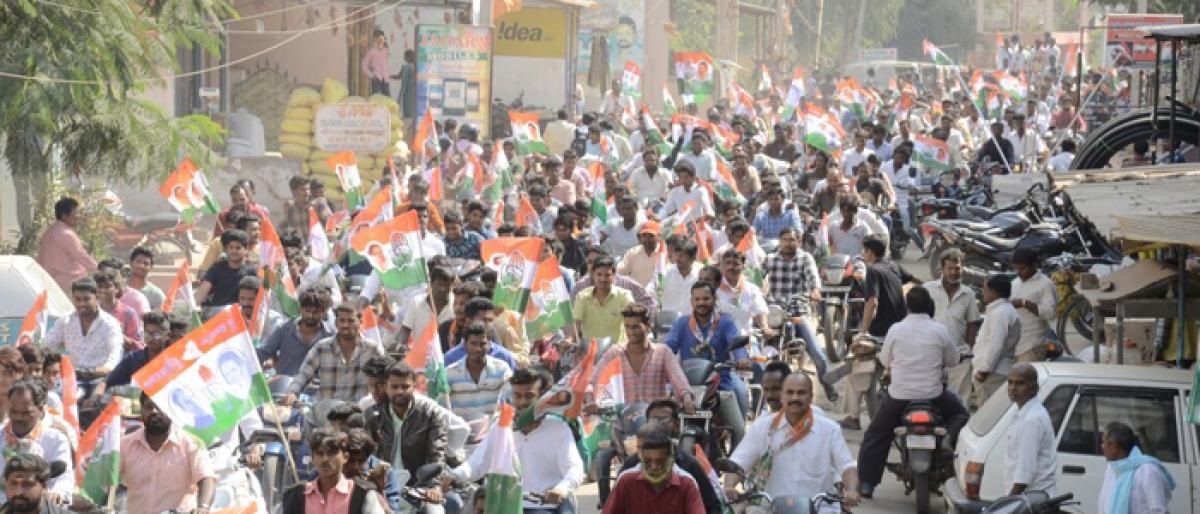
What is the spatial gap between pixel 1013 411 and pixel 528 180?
40.6 ft

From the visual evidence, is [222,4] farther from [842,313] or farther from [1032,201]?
[1032,201]

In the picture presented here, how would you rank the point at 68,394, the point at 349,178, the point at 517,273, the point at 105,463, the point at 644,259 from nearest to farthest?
1. the point at 105,463
2. the point at 68,394
3. the point at 517,273
4. the point at 644,259
5. the point at 349,178

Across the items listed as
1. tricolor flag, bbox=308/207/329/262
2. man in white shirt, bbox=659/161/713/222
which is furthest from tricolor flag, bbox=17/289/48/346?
man in white shirt, bbox=659/161/713/222

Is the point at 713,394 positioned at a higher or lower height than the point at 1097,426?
lower

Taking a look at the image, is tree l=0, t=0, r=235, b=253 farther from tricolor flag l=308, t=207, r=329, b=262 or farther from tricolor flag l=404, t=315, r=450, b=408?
tricolor flag l=404, t=315, r=450, b=408

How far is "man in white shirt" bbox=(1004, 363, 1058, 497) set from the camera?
10039mm

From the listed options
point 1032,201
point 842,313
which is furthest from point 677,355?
point 1032,201

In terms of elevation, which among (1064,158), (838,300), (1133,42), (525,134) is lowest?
(838,300)

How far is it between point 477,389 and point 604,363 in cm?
73

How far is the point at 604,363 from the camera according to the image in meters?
11.3

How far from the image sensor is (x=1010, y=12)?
81.4m

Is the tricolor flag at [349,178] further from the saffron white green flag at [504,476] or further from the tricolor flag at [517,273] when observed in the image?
the saffron white green flag at [504,476]

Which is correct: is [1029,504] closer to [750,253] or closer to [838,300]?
[750,253]

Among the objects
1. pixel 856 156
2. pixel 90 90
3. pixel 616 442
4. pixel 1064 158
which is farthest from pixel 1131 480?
pixel 1064 158
